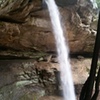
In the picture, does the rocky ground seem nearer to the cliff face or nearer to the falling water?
the falling water

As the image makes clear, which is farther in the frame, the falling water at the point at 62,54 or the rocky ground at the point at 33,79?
the falling water at the point at 62,54

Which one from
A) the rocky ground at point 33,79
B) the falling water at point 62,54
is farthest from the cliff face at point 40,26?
the rocky ground at point 33,79

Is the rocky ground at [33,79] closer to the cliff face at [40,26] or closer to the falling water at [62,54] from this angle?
the falling water at [62,54]

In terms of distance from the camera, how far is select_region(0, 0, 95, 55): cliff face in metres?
7.14

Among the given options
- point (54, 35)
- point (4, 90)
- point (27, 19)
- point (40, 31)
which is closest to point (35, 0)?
point (27, 19)

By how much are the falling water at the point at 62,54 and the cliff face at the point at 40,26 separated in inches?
8.2

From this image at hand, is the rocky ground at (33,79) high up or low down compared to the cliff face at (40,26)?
down

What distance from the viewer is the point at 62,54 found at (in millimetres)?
8984

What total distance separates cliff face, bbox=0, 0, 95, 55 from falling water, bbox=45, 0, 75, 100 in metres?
0.21

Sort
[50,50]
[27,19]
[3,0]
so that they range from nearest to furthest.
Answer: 1. [3,0]
2. [27,19]
3. [50,50]

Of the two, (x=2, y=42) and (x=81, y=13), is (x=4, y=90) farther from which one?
(x=81, y=13)

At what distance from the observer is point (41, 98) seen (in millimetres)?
7121

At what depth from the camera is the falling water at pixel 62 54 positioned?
7.71 metres

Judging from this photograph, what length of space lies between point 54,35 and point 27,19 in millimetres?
1504
